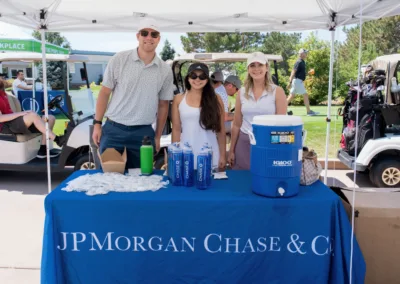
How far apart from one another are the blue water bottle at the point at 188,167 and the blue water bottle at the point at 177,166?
0.02 m

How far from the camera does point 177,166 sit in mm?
2336

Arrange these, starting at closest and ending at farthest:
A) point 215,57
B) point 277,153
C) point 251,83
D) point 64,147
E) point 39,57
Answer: point 277,153
point 251,83
point 64,147
point 39,57
point 215,57

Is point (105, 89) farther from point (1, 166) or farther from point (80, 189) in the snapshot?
point (1, 166)

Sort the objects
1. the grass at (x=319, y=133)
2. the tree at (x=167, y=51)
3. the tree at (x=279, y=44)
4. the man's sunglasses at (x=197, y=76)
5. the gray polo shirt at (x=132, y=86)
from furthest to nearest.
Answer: the tree at (x=167, y=51) < the tree at (x=279, y=44) < the grass at (x=319, y=133) < the gray polo shirt at (x=132, y=86) < the man's sunglasses at (x=197, y=76)

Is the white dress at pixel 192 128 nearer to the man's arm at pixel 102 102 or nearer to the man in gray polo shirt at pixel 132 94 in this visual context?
the man in gray polo shirt at pixel 132 94

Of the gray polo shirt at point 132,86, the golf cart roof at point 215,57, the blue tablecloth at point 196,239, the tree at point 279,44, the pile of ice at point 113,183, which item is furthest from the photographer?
the tree at point 279,44

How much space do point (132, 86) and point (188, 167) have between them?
94cm

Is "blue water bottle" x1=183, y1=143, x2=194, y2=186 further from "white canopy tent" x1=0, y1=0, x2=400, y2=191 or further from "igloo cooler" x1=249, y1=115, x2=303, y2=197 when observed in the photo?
"white canopy tent" x1=0, y1=0, x2=400, y2=191

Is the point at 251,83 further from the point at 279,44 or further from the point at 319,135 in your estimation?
the point at 279,44

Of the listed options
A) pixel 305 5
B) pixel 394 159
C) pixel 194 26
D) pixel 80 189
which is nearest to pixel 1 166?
pixel 194 26

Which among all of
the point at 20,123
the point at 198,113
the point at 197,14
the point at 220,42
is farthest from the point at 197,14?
the point at 220,42

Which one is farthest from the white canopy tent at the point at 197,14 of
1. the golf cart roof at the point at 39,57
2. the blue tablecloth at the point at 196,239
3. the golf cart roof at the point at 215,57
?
the blue tablecloth at the point at 196,239

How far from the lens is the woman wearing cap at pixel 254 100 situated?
9.76 feet

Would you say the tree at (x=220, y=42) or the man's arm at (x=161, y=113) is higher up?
the tree at (x=220, y=42)
